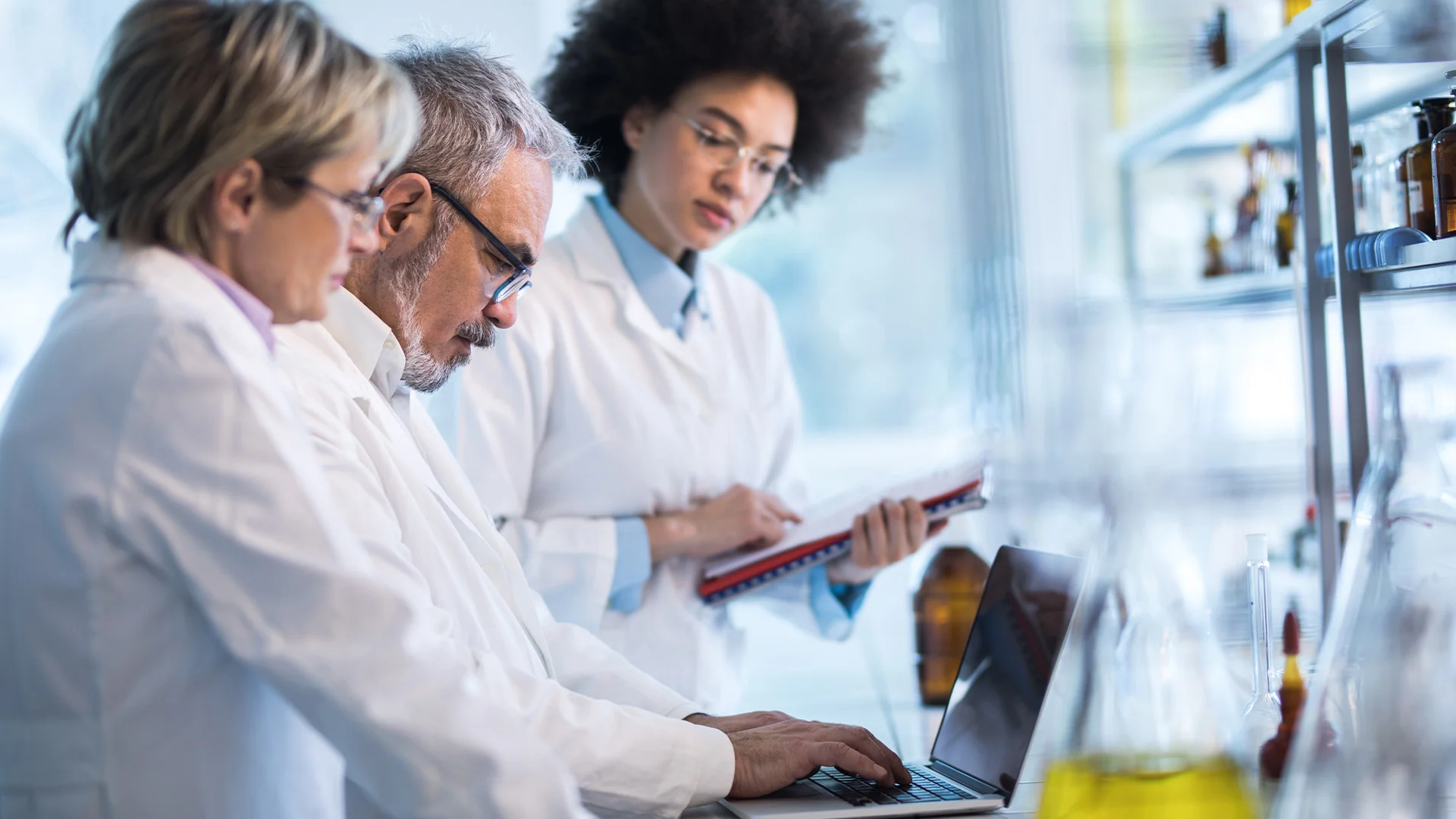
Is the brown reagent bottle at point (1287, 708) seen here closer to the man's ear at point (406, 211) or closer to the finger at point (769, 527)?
the finger at point (769, 527)

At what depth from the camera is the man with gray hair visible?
3.34 feet

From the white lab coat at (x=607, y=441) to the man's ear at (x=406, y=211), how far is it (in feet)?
1.38

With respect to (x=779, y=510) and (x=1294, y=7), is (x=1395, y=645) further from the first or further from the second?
(x=1294, y=7)

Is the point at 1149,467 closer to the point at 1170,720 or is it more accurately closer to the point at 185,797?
the point at 1170,720

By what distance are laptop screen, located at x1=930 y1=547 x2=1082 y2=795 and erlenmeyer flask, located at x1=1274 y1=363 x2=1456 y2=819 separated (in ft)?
0.74

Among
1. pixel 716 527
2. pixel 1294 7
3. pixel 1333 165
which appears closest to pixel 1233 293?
pixel 1294 7

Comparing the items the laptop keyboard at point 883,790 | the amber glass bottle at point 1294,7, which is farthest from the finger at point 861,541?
the amber glass bottle at point 1294,7

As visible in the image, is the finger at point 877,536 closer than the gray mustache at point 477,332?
No

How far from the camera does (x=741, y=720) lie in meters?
1.22

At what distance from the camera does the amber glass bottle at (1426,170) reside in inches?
47.4

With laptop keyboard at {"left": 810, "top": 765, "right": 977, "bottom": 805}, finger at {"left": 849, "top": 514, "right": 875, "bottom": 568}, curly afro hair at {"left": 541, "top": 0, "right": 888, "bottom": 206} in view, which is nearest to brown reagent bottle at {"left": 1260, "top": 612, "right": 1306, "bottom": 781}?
laptop keyboard at {"left": 810, "top": 765, "right": 977, "bottom": 805}

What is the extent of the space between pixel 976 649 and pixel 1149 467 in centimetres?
50

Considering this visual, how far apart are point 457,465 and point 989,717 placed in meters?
0.63

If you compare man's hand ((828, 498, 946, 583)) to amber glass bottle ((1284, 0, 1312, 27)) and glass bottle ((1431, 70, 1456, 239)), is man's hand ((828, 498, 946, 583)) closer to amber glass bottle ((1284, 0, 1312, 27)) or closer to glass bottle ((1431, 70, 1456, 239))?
glass bottle ((1431, 70, 1456, 239))
